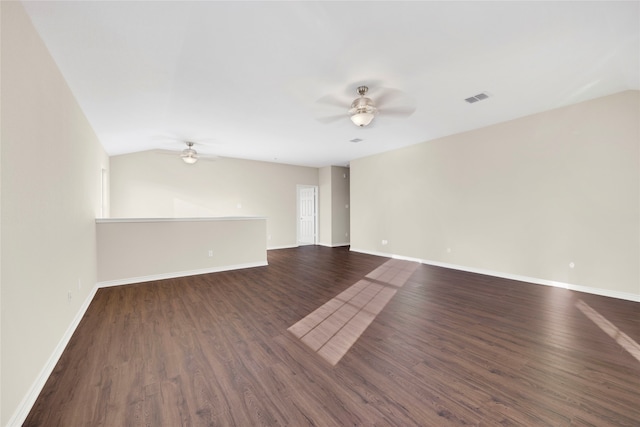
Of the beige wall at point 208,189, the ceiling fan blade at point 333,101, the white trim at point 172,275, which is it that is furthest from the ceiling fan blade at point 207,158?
the ceiling fan blade at point 333,101

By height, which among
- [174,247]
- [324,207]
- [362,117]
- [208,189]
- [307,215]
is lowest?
[174,247]

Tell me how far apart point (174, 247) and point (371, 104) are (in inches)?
160

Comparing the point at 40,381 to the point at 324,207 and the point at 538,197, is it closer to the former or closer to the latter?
the point at 538,197

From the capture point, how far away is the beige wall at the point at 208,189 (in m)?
6.13

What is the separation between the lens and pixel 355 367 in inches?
78.7

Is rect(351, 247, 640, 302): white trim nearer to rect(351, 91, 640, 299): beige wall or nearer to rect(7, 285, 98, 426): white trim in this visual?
rect(351, 91, 640, 299): beige wall

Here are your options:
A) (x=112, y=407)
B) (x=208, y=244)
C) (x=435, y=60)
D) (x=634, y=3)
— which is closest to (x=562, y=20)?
(x=634, y=3)

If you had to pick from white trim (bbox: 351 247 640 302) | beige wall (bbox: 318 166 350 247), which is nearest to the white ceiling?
white trim (bbox: 351 247 640 302)

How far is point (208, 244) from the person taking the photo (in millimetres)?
5078

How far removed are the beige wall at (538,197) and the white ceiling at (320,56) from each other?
51 cm

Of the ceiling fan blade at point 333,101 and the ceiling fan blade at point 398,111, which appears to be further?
the ceiling fan blade at point 398,111

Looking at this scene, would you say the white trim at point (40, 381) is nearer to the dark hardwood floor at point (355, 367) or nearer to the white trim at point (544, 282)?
the dark hardwood floor at point (355, 367)

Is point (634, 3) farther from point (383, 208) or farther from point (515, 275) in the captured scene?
point (383, 208)

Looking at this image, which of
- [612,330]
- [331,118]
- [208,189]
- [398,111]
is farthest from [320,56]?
[208,189]
